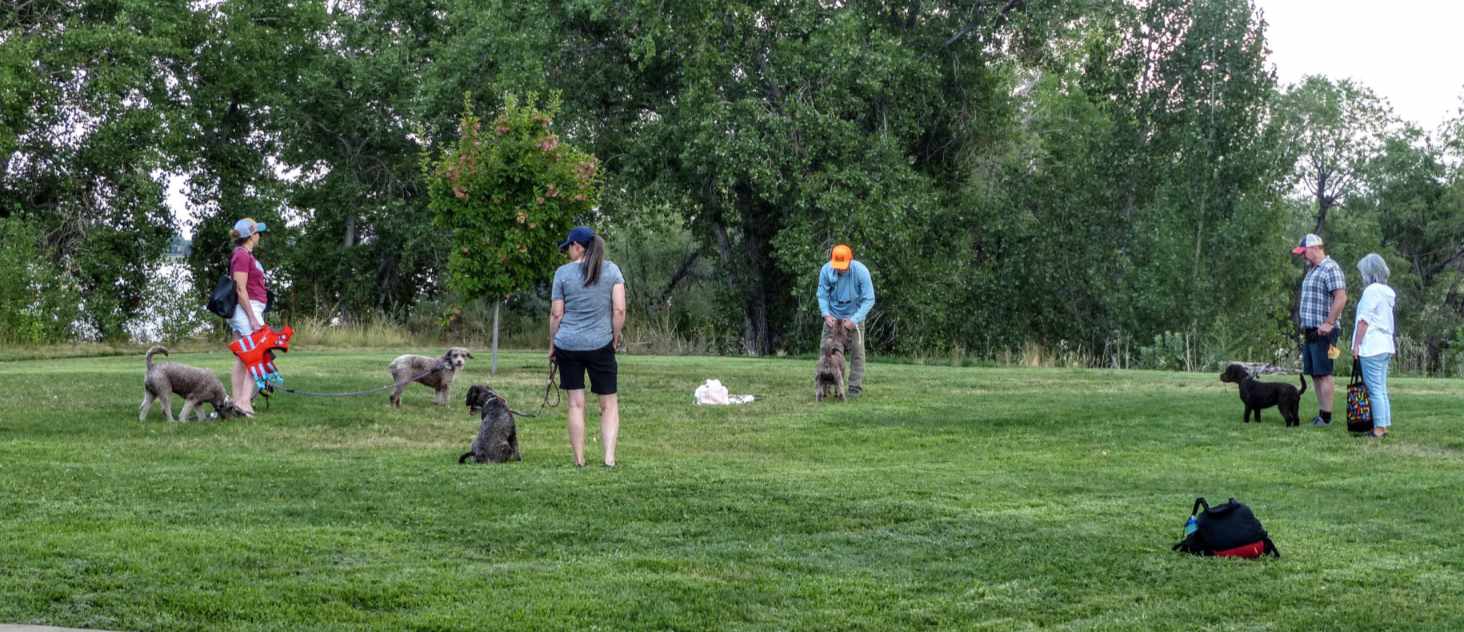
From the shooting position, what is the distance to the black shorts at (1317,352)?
16.1 m

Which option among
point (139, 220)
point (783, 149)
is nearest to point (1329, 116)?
point (783, 149)

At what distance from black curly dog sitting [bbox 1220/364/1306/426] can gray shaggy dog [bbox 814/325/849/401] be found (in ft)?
15.6

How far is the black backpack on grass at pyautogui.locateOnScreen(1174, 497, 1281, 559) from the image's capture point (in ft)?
29.4

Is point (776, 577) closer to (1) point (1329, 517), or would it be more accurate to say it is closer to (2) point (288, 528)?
(2) point (288, 528)

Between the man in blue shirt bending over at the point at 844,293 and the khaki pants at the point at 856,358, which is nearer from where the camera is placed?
the man in blue shirt bending over at the point at 844,293

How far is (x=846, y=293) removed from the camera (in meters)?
19.1

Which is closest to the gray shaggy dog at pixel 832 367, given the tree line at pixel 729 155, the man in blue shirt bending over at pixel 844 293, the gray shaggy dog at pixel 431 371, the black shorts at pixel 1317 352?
the man in blue shirt bending over at pixel 844 293

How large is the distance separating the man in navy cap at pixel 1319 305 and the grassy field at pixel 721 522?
0.80 m

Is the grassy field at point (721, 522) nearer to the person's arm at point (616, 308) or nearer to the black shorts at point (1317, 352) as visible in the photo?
the black shorts at point (1317, 352)

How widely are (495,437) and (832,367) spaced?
298 inches

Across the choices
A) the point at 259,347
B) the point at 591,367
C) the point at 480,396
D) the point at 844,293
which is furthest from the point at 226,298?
the point at 844,293

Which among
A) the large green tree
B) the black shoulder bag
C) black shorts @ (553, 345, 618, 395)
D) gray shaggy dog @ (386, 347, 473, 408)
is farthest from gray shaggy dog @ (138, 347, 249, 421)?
the large green tree

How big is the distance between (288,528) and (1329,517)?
6.88 meters

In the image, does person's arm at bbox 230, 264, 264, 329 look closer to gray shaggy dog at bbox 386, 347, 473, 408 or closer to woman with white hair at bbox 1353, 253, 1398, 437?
gray shaggy dog at bbox 386, 347, 473, 408
